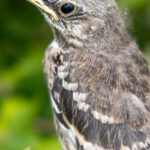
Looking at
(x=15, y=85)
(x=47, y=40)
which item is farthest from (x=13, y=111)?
(x=47, y=40)

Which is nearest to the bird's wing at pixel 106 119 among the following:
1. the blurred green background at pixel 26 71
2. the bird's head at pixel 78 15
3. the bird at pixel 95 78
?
the bird at pixel 95 78

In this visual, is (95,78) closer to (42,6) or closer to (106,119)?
(106,119)

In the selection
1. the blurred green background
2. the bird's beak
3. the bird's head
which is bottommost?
the blurred green background

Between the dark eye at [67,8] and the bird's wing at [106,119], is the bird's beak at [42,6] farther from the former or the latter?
the bird's wing at [106,119]

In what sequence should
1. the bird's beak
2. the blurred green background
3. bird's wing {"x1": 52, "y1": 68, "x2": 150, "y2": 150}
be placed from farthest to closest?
the blurred green background, the bird's beak, bird's wing {"x1": 52, "y1": 68, "x2": 150, "y2": 150}

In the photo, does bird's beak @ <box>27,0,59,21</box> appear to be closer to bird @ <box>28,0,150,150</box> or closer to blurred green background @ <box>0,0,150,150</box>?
bird @ <box>28,0,150,150</box>

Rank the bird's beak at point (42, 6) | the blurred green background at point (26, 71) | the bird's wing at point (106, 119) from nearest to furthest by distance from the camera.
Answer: the bird's wing at point (106, 119), the bird's beak at point (42, 6), the blurred green background at point (26, 71)

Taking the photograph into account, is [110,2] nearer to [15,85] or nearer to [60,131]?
[60,131]

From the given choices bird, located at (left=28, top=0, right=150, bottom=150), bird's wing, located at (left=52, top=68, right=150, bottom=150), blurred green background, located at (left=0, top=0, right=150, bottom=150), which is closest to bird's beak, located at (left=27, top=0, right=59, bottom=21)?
bird, located at (left=28, top=0, right=150, bottom=150)
